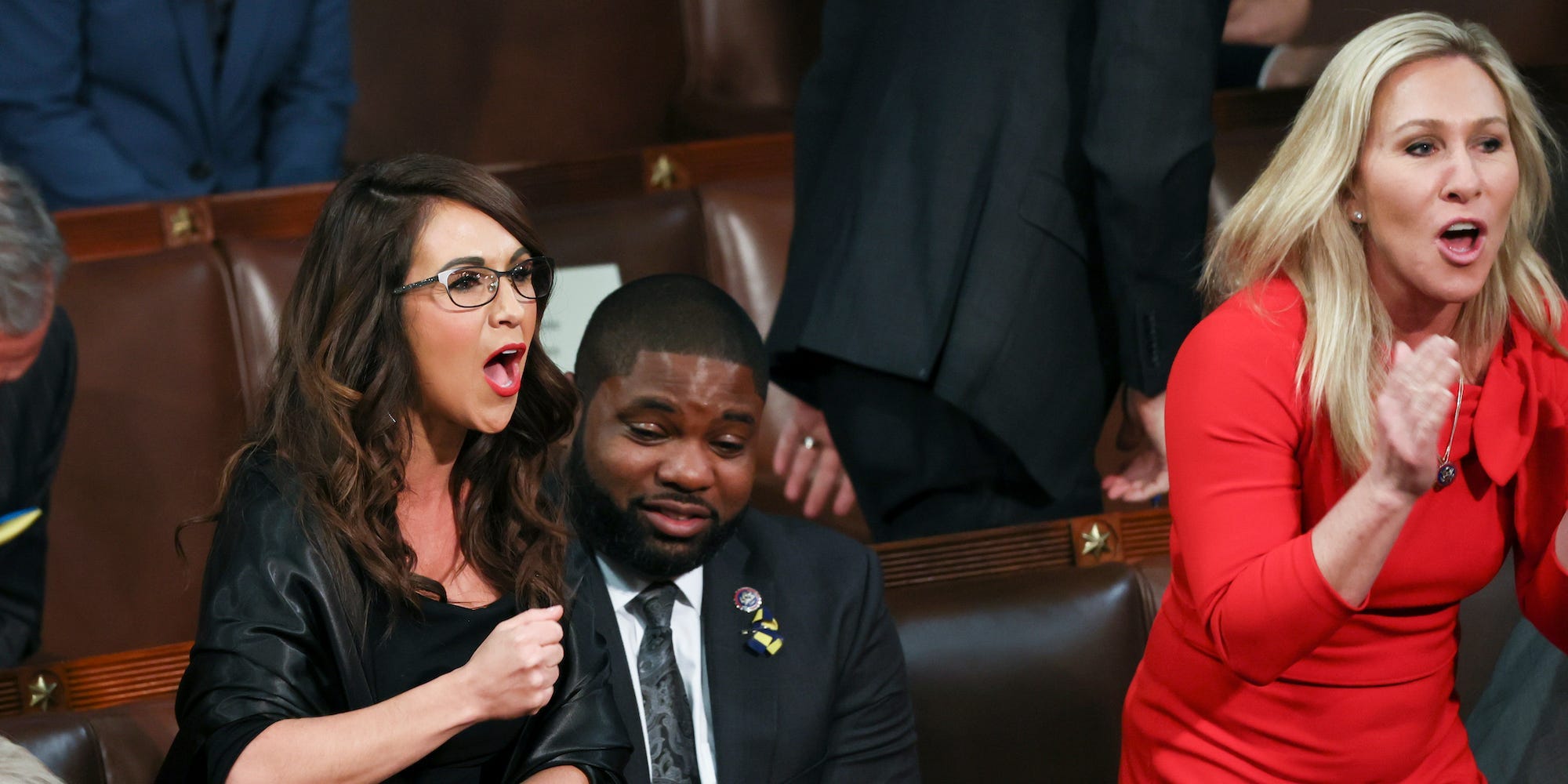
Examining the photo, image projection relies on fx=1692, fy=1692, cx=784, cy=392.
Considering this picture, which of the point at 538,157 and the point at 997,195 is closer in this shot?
the point at 997,195

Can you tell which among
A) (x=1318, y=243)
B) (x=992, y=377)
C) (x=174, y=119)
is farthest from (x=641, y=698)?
(x=174, y=119)

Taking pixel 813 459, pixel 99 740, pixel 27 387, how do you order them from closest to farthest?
pixel 99 740 → pixel 813 459 → pixel 27 387

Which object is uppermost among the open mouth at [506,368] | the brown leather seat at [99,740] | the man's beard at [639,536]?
the open mouth at [506,368]

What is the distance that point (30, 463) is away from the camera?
2441 mm

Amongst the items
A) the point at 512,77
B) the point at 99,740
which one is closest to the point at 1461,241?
the point at 99,740

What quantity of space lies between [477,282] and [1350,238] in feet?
2.48

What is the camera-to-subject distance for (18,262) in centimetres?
213

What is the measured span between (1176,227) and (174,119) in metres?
1.99

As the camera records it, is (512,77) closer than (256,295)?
No

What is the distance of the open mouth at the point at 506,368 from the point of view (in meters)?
1.45

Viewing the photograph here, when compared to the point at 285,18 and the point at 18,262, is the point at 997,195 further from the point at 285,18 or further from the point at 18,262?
the point at 285,18

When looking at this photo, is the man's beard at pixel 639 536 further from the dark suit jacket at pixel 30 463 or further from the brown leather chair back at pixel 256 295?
the brown leather chair back at pixel 256 295

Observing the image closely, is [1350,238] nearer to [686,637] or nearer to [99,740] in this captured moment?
[686,637]

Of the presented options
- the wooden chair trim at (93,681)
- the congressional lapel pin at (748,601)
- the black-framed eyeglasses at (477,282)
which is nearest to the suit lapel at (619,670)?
the congressional lapel pin at (748,601)
